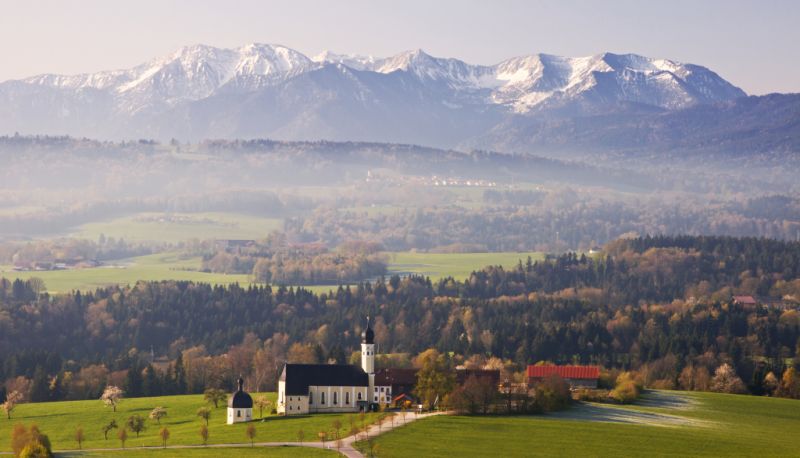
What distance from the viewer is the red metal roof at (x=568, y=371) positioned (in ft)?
426

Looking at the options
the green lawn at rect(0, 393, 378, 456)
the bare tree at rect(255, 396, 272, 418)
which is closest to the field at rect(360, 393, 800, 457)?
the green lawn at rect(0, 393, 378, 456)

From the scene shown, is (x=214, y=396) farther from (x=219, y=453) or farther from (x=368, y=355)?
(x=219, y=453)

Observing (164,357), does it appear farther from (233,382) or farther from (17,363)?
(233,382)

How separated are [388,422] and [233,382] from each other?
38495mm

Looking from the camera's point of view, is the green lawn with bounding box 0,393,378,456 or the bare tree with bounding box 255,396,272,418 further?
the bare tree with bounding box 255,396,272,418

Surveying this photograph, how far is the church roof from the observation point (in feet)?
389

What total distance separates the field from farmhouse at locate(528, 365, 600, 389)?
1059 cm

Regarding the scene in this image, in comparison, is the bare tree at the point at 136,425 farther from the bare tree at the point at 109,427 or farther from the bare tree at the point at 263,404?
the bare tree at the point at 263,404

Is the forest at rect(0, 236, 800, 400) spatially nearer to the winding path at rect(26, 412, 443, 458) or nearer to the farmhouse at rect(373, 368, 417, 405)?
the farmhouse at rect(373, 368, 417, 405)

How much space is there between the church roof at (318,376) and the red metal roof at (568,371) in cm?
1708

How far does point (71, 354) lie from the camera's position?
184 metres

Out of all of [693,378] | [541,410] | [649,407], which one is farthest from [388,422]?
[693,378]

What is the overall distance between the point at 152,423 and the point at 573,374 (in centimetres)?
3794

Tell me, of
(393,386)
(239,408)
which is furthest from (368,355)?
(239,408)
